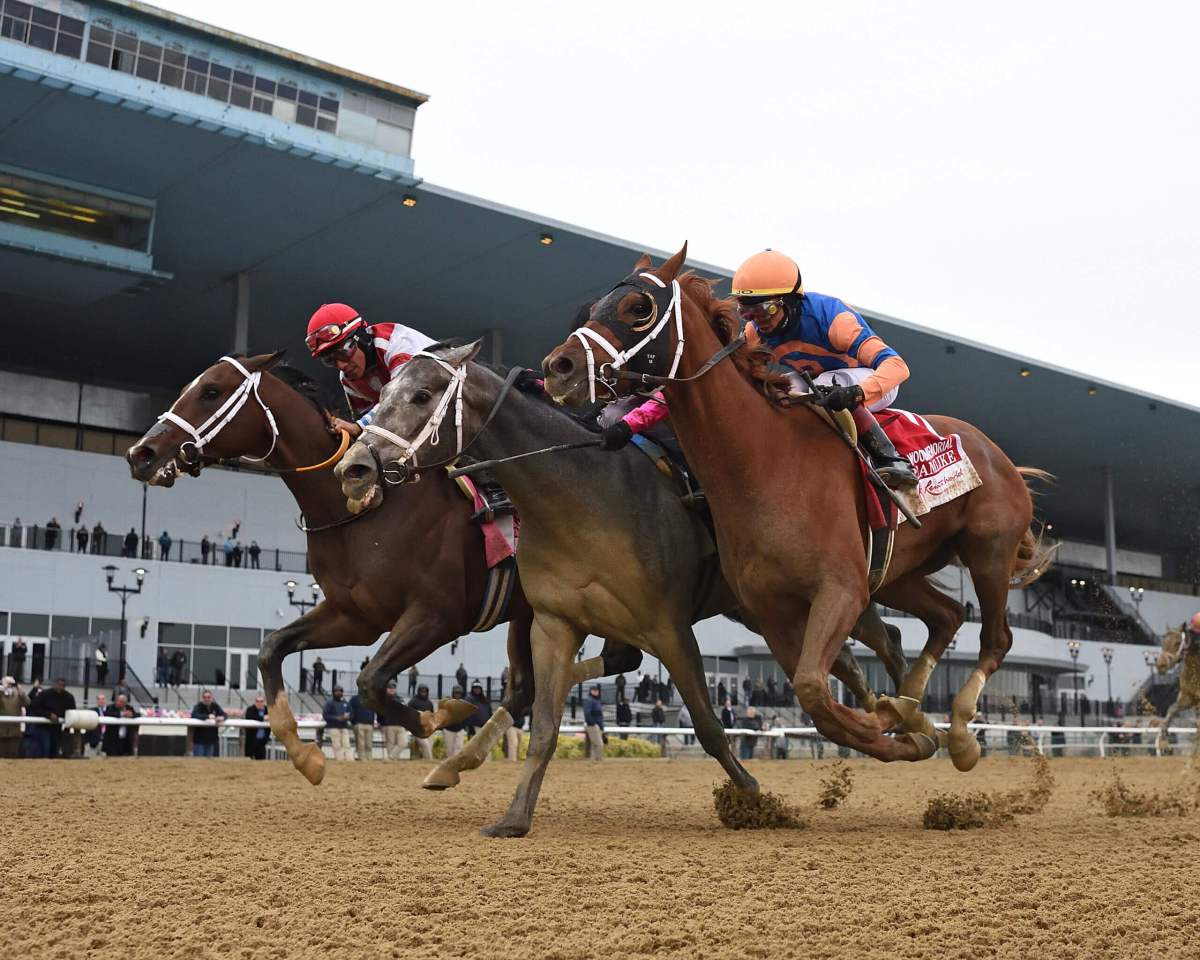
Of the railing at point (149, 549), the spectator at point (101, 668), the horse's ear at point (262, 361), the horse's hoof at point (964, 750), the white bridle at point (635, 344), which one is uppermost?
the railing at point (149, 549)

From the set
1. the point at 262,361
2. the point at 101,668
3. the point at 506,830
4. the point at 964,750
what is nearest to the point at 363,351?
the point at 262,361

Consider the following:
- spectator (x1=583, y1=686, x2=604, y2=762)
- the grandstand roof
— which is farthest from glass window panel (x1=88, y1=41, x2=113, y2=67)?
spectator (x1=583, y1=686, x2=604, y2=762)

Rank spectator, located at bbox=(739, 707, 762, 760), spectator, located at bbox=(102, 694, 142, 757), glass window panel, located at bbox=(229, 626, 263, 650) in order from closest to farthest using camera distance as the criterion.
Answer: spectator, located at bbox=(102, 694, 142, 757), spectator, located at bbox=(739, 707, 762, 760), glass window panel, located at bbox=(229, 626, 263, 650)

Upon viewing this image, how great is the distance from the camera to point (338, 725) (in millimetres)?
22078

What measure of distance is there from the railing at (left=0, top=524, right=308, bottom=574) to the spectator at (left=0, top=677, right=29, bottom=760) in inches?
551

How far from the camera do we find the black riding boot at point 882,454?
6.85 metres

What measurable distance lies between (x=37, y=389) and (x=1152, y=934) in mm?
42048

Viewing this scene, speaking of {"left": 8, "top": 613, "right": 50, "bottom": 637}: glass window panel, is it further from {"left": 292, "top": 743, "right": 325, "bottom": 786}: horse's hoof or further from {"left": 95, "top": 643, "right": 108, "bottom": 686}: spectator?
{"left": 292, "top": 743, "right": 325, "bottom": 786}: horse's hoof

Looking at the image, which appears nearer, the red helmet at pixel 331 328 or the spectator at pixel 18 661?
the red helmet at pixel 331 328

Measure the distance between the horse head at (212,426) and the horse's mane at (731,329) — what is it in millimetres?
2996

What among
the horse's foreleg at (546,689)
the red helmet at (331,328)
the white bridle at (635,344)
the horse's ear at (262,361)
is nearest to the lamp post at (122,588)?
the horse's ear at (262,361)

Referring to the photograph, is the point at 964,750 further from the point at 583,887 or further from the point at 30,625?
the point at 30,625

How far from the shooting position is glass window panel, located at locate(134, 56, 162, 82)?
31.3 metres

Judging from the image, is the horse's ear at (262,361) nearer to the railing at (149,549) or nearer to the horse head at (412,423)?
the horse head at (412,423)
